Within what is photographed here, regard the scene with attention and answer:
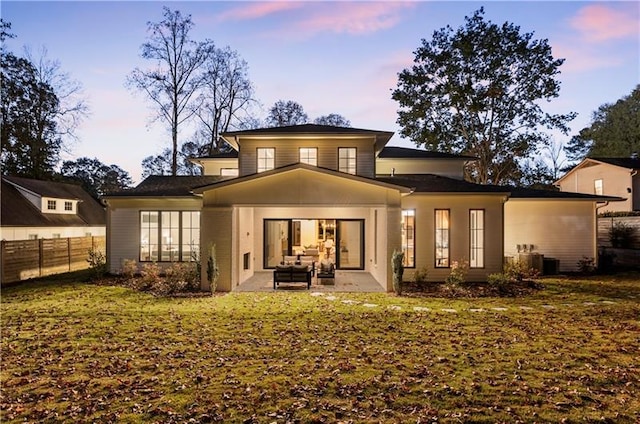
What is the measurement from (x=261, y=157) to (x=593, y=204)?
1581 centimetres

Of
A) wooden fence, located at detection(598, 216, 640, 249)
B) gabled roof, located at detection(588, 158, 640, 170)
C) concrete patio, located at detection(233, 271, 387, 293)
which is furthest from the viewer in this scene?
gabled roof, located at detection(588, 158, 640, 170)

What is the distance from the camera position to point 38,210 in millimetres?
22391

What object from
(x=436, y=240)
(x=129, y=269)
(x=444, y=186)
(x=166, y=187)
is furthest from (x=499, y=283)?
(x=166, y=187)

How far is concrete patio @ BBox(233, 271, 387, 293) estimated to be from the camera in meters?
13.5

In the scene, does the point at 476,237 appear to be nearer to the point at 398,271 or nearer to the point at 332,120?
the point at 398,271

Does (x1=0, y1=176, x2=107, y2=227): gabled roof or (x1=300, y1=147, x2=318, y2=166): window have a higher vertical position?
(x1=300, y1=147, x2=318, y2=166): window

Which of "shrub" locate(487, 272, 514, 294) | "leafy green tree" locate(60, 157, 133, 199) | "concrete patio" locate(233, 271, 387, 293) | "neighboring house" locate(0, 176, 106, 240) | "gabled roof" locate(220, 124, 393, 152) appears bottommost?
"concrete patio" locate(233, 271, 387, 293)

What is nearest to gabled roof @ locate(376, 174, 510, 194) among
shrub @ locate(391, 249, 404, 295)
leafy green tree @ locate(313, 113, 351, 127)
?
shrub @ locate(391, 249, 404, 295)

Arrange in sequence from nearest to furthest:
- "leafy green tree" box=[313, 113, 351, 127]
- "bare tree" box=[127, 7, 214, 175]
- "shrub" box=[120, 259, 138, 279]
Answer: "shrub" box=[120, 259, 138, 279] → "bare tree" box=[127, 7, 214, 175] → "leafy green tree" box=[313, 113, 351, 127]

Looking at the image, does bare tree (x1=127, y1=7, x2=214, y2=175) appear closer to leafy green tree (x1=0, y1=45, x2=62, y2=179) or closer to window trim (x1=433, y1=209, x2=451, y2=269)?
leafy green tree (x1=0, y1=45, x2=62, y2=179)

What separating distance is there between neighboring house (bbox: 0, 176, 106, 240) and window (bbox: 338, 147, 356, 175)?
17.1 meters

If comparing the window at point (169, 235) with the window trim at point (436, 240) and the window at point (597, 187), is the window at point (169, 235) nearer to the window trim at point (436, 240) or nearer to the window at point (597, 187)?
the window trim at point (436, 240)

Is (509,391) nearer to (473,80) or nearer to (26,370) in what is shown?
(26,370)

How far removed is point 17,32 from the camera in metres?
25.0
